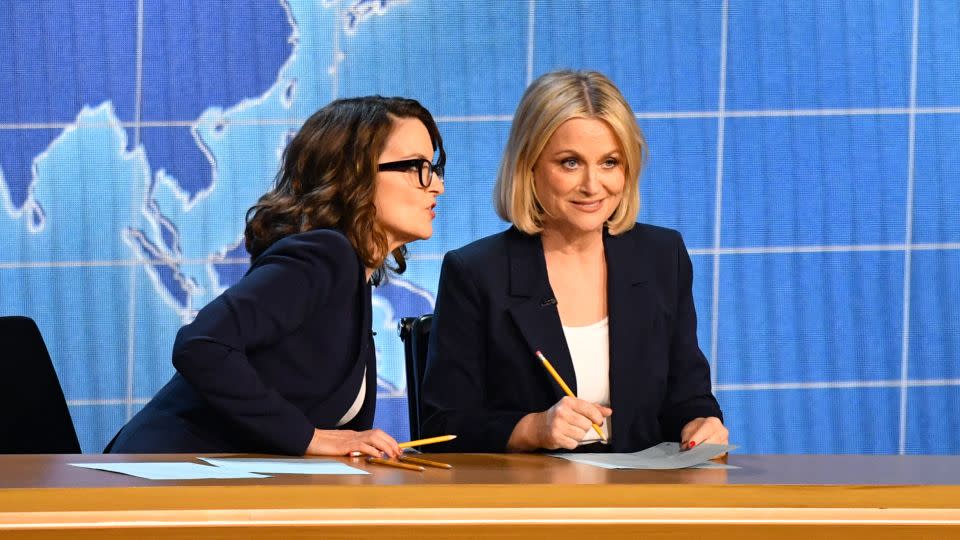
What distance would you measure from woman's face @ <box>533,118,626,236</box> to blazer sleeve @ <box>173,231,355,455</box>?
53 centimetres

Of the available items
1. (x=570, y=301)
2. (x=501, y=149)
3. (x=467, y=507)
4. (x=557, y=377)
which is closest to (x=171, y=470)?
(x=467, y=507)

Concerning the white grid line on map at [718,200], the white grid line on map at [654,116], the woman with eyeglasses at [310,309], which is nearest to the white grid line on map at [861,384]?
the white grid line on map at [718,200]

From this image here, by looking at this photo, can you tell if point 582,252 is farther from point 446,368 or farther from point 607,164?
point 446,368

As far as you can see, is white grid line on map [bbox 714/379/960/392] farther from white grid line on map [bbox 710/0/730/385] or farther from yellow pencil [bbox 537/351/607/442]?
yellow pencil [bbox 537/351/607/442]

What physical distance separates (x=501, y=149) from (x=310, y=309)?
161cm

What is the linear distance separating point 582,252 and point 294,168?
618 millimetres

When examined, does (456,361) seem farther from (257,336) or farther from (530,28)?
(530,28)

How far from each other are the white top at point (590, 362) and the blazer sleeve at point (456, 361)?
146mm

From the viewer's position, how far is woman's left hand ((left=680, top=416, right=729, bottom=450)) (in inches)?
78.2

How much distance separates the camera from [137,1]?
11.7 ft

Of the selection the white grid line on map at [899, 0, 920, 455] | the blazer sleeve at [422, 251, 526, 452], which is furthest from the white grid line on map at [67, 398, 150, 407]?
the white grid line on map at [899, 0, 920, 455]

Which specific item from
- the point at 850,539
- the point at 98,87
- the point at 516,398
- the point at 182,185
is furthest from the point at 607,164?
the point at 98,87

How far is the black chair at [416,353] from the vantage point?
253cm

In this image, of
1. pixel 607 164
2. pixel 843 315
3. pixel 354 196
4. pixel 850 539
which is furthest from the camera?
pixel 843 315
